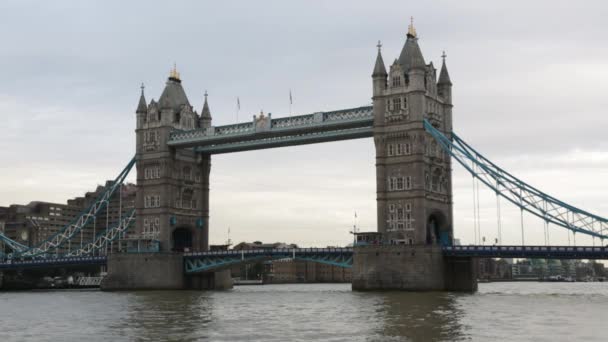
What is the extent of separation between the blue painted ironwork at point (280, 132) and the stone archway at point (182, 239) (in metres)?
13.1

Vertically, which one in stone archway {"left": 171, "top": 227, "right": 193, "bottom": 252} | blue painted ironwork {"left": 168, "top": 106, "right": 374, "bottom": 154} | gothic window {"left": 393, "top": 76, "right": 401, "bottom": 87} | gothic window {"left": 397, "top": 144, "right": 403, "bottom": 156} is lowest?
stone archway {"left": 171, "top": 227, "right": 193, "bottom": 252}

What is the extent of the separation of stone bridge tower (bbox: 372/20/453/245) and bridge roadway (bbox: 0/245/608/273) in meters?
6.39

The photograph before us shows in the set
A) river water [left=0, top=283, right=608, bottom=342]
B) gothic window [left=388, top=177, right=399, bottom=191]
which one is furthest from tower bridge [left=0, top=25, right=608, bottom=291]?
river water [left=0, top=283, right=608, bottom=342]

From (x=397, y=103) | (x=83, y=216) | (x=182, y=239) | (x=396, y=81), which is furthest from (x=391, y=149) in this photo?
(x=83, y=216)

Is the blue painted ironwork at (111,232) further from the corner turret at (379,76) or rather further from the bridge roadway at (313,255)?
the corner turret at (379,76)

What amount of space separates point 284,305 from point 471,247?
92.0ft

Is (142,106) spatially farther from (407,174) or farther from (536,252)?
(536,252)

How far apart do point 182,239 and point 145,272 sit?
13151 mm

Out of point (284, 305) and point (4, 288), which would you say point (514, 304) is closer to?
point (284, 305)

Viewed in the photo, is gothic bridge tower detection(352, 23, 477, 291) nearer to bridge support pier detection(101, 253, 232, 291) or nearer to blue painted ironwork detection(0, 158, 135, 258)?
bridge support pier detection(101, 253, 232, 291)

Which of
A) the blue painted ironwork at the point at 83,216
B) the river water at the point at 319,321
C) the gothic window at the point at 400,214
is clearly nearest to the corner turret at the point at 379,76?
the gothic window at the point at 400,214

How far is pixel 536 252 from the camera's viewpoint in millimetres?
90000

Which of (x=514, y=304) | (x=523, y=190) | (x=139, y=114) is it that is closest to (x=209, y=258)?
(x=139, y=114)

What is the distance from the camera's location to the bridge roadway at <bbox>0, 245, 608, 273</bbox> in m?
89.3
